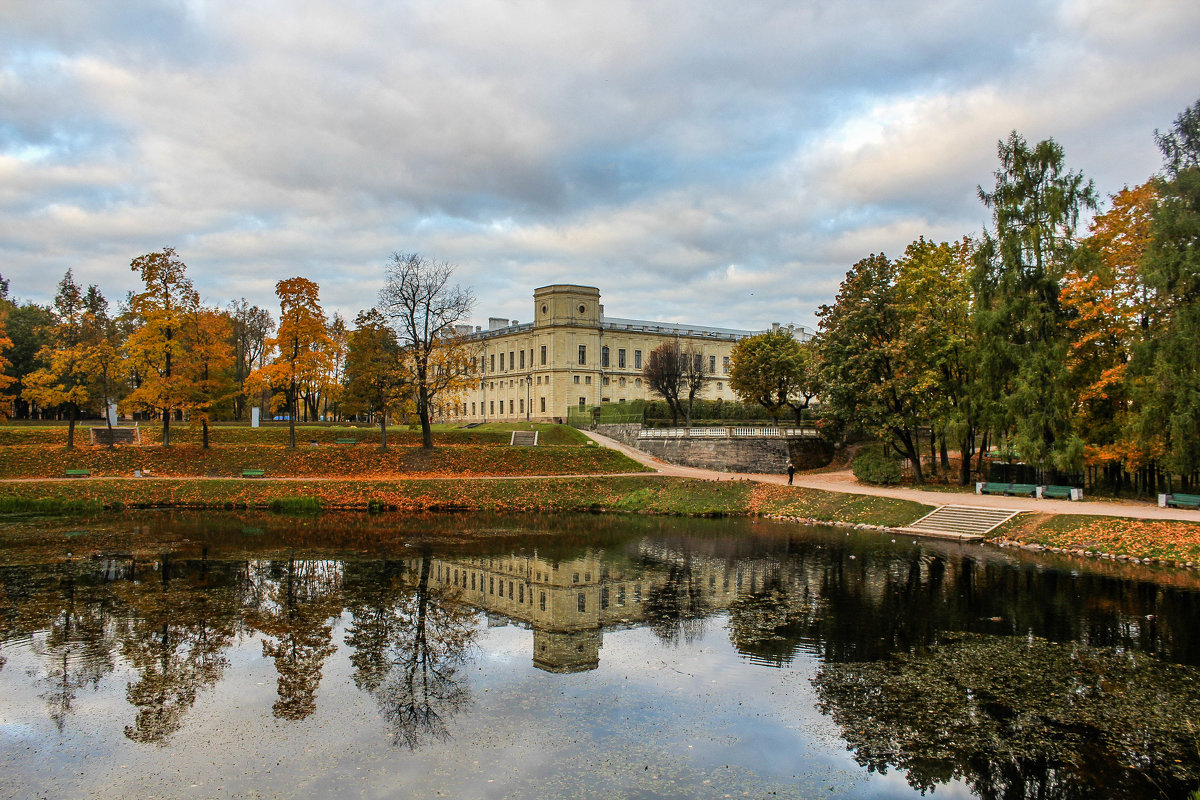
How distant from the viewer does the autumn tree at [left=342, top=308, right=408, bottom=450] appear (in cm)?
3712

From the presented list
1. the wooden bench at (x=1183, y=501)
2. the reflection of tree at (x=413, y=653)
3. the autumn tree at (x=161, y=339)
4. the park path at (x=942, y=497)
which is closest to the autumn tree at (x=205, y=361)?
the autumn tree at (x=161, y=339)

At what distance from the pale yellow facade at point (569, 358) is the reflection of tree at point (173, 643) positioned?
166ft

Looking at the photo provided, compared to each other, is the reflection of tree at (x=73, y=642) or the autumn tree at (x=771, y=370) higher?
the autumn tree at (x=771, y=370)

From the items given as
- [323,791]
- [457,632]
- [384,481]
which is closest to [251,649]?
[457,632]

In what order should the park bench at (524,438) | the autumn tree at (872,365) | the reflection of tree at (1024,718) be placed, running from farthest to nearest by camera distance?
the park bench at (524,438)
the autumn tree at (872,365)
the reflection of tree at (1024,718)

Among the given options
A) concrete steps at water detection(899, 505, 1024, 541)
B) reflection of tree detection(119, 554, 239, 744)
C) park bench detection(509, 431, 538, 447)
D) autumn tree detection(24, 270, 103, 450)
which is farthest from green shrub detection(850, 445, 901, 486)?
autumn tree detection(24, 270, 103, 450)

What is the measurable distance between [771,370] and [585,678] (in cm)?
4082

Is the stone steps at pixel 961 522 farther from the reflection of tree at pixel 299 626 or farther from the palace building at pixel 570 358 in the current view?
the palace building at pixel 570 358

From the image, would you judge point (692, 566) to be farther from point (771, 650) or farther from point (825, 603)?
point (771, 650)

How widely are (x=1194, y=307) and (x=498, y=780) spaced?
2733 cm

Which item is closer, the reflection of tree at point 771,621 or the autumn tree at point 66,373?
the reflection of tree at point 771,621

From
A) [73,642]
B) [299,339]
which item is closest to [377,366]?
[299,339]

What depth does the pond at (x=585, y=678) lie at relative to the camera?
7.52 meters

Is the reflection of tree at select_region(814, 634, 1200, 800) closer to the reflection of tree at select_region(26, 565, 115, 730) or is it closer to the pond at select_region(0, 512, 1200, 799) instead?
the pond at select_region(0, 512, 1200, 799)
